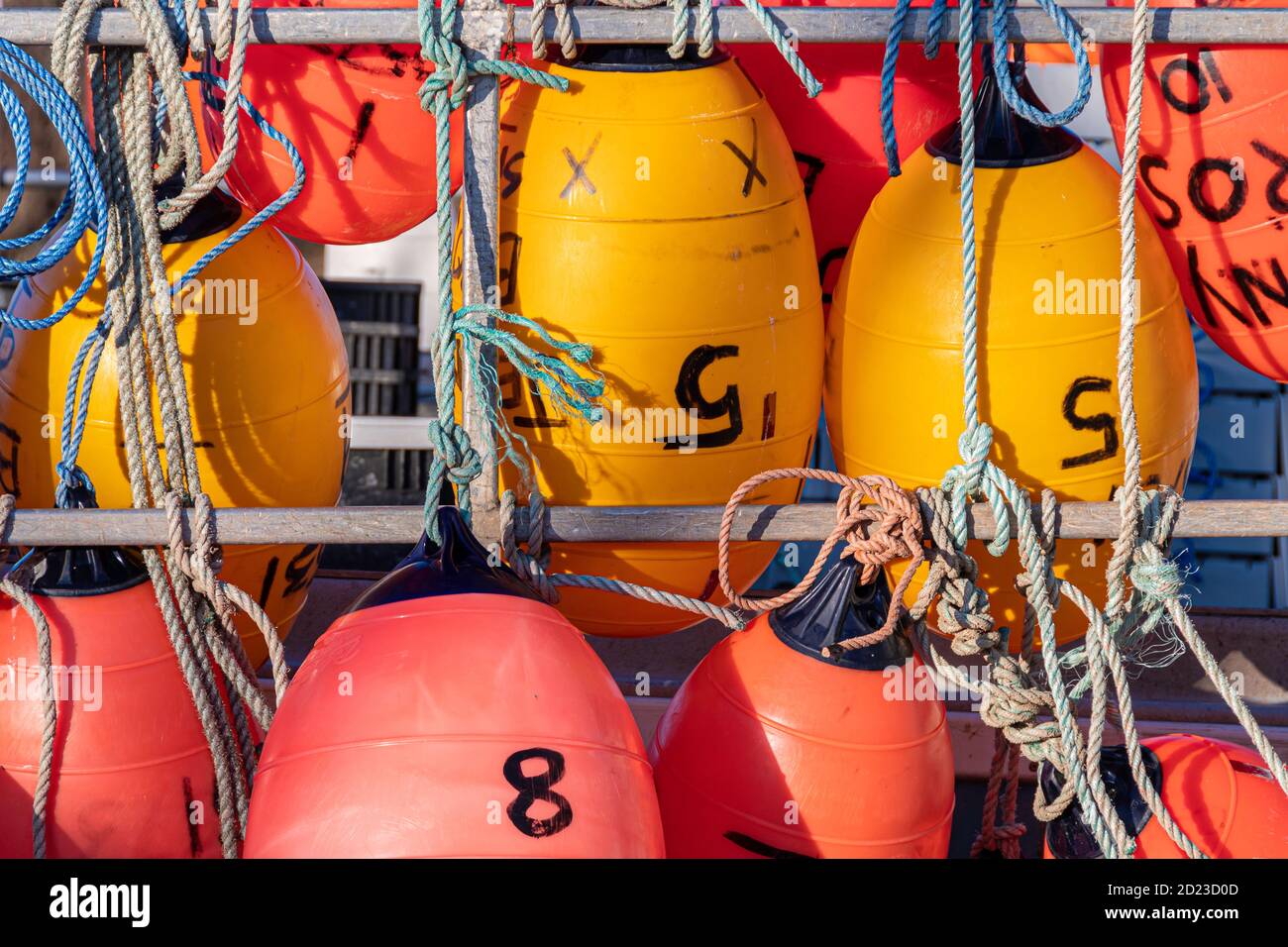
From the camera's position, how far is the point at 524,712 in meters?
1.49

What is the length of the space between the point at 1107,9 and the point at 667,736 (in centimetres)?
121

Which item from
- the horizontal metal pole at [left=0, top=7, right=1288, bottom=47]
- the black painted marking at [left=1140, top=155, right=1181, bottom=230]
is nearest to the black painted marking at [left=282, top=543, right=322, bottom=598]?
the horizontal metal pole at [left=0, top=7, right=1288, bottom=47]

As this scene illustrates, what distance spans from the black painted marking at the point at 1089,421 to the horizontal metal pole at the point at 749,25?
487mm

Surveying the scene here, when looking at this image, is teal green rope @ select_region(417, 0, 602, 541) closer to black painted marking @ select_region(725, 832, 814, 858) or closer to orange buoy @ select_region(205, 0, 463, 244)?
orange buoy @ select_region(205, 0, 463, 244)

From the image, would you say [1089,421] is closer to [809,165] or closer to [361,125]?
[809,165]

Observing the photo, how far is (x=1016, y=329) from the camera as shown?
A: 1.84 meters

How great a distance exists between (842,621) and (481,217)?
0.76m

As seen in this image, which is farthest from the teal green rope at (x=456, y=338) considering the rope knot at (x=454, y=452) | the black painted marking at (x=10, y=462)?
the black painted marking at (x=10, y=462)

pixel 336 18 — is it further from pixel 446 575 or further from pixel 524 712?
pixel 524 712

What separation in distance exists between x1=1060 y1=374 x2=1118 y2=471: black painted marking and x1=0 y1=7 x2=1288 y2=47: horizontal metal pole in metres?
0.49

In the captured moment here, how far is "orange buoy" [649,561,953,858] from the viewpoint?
1.65m

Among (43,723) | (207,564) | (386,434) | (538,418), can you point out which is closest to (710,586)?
(538,418)
